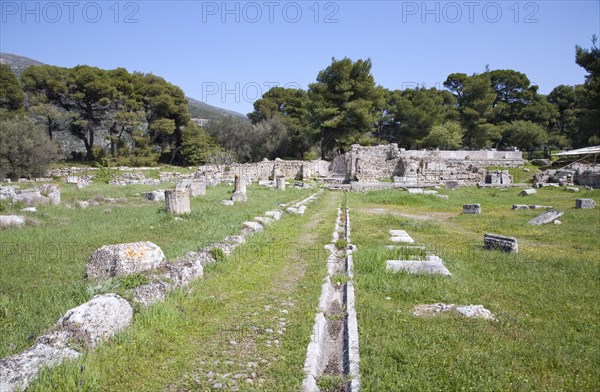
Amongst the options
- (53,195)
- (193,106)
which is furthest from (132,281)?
(193,106)

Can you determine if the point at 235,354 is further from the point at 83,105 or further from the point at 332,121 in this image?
the point at 83,105

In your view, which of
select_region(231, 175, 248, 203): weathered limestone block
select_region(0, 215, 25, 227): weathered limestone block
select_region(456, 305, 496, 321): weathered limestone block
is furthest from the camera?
select_region(231, 175, 248, 203): weathered limestone block

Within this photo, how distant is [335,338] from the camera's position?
4738 mm

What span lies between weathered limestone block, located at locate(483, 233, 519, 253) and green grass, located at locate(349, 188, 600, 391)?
0.21m

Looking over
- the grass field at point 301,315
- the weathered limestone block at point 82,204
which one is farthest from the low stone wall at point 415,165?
the grass field at point 301,315

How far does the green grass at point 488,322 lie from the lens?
3.67m

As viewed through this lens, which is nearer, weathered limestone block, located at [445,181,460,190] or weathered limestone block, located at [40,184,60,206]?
weathered limestone block, located at [40,184,60,206]

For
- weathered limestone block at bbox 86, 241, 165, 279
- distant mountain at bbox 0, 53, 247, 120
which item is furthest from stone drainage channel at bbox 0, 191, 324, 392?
distant mountain at bbox 0, 53, 247, 120

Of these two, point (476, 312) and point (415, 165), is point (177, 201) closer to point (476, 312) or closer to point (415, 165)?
point (476, 312)

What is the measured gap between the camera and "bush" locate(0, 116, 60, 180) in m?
29.6

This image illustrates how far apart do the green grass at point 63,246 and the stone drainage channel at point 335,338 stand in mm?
2839

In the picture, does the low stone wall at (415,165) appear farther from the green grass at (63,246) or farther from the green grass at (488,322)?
the green grass at (488,322)

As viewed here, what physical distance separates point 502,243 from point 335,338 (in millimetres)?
5928

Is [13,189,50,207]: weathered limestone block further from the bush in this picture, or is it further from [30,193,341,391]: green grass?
the bush
